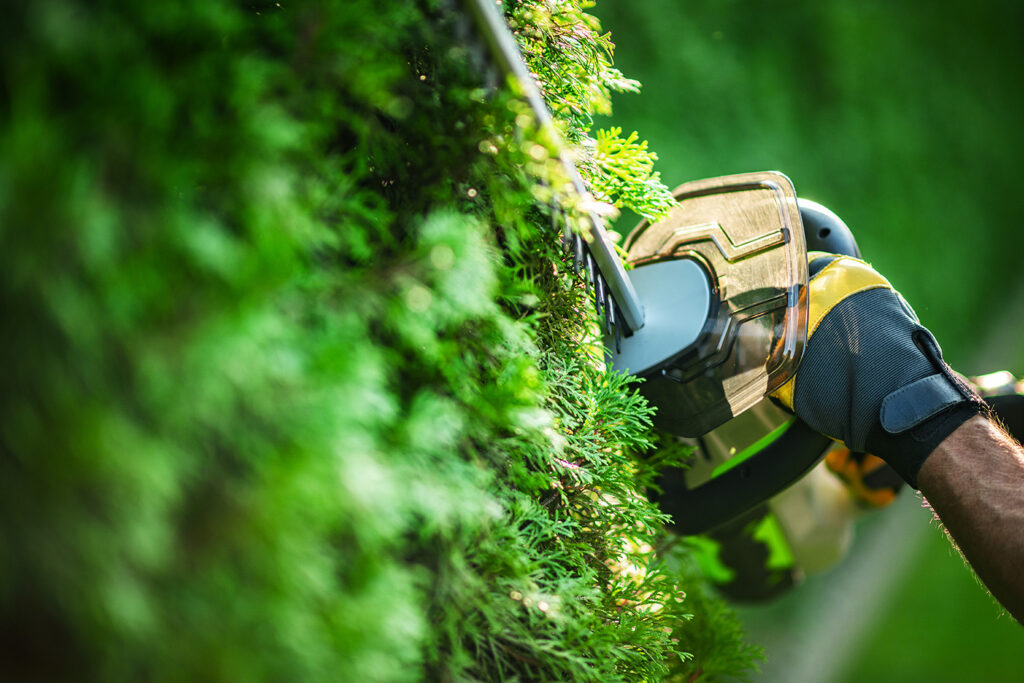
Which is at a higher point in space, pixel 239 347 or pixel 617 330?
pixel 239 347

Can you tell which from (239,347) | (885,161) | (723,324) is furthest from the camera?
(885,161)

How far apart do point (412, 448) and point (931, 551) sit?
1987 mm

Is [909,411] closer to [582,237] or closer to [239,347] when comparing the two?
[582,237]

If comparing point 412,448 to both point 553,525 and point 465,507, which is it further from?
point 553,525

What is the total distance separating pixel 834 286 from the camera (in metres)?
0.57

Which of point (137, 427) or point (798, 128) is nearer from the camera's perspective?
point (137, 427)

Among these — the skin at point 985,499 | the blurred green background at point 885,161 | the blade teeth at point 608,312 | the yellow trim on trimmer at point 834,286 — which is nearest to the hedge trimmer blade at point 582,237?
the blade teeth at point 608,312

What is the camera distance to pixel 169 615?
21 cm

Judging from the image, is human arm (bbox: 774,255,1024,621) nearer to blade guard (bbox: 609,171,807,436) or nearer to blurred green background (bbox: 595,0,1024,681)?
blade guard (bbox: 609,171,807,436)

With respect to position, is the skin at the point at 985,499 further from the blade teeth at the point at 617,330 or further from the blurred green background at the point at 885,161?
the blurred green background at the point at 885,161

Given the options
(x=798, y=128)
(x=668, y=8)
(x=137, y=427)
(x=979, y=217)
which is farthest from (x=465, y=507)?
(x=979, y=217)

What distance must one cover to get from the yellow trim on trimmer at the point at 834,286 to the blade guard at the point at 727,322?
25 millimetres

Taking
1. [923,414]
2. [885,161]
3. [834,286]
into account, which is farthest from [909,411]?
→ [885,161]

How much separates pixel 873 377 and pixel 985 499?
120 millimetres
